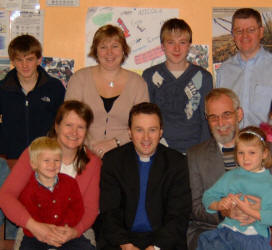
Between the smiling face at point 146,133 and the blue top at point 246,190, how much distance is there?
0.44m

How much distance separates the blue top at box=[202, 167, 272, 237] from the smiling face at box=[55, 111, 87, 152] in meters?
0.87

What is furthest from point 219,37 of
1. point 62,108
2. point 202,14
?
point 62,108

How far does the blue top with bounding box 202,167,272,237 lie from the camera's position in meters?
2.39

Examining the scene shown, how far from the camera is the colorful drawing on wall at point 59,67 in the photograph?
3.87 meters

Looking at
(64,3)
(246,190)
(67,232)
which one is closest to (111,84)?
(64,3)

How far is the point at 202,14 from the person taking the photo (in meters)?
3.82

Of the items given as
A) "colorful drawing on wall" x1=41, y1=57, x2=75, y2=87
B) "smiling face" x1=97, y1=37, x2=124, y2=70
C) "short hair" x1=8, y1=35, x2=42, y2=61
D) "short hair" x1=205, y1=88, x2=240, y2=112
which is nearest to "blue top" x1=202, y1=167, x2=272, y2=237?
"short hair" x1=205, y1=88, x2=240, y2=112

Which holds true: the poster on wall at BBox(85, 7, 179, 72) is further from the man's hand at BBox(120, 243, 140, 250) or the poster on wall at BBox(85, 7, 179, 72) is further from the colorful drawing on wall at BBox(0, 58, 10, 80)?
the man's hand at BBox(120, 243, 140, 250)

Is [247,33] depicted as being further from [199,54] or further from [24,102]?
[24,102]

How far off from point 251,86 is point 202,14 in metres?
0.89

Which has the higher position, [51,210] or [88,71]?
[88,71]

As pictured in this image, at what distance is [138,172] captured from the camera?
2.62 m

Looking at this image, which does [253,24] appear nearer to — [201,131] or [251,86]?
[251,86]

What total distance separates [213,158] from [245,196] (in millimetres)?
347
